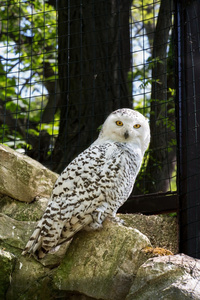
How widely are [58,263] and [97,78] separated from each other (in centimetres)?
256

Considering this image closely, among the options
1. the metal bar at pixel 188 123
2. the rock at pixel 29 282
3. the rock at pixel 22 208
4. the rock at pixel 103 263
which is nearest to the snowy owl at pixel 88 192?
the rock at pixel 103 263

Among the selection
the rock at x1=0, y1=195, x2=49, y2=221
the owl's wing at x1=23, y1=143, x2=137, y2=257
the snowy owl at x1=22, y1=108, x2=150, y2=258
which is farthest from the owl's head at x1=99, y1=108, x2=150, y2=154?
the rock at x1=0, y1=195, x2=49, y2=221

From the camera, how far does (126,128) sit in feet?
13.5

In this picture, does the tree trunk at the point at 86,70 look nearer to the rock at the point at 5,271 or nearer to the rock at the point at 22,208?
the rock at the point at 22,208

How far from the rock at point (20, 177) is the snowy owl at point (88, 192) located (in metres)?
0.88

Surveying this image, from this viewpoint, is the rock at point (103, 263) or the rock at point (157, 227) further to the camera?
the rock at point (157, 227)

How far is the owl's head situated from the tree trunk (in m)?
1.41

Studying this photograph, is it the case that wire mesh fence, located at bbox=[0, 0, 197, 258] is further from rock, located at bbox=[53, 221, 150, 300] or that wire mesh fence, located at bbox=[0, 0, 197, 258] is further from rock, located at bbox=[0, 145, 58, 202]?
rock, located at bbox=[53, 221, 150, 300]

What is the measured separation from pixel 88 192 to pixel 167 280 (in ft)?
2.99

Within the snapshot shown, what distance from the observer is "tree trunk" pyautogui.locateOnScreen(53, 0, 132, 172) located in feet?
18.7

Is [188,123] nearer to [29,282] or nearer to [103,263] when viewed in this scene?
[103,263]

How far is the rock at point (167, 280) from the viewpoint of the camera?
9.70ft

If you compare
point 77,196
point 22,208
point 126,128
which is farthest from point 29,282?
point 126,128

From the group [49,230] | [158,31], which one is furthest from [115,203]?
[158,31]
